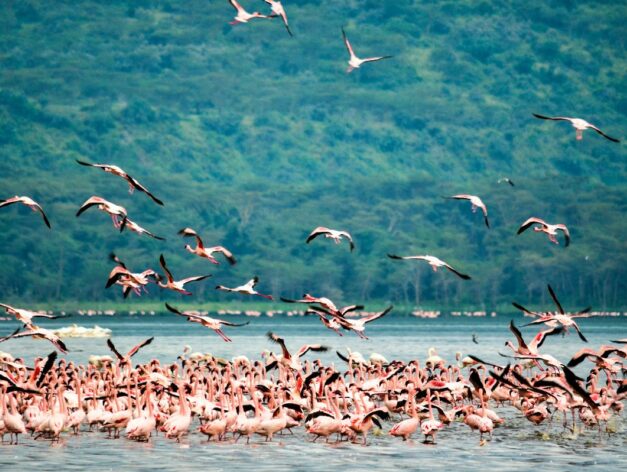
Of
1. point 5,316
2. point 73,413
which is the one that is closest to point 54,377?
point 73,413

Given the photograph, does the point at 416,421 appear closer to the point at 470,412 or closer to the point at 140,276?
the point at 470,412

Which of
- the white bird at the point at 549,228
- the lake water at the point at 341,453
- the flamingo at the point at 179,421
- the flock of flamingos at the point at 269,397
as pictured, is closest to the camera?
the lake water at the point at 341,453

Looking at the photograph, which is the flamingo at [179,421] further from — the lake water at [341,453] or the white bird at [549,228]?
the white bird at [549,228]

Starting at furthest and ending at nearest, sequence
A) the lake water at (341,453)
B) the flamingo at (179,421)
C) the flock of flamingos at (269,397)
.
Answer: the flamingo at (179,421) < the flock of flamingos at (269,397) < the lake water at (341,453)

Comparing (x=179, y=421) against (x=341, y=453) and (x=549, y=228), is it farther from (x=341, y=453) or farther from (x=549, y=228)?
(x=549, y=228)

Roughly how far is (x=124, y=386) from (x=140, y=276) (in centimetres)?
Result: 511

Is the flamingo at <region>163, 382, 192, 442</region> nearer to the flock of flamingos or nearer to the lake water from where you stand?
the flock of flamingos

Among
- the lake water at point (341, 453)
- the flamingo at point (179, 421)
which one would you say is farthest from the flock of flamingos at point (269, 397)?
the lake water at point (341, 453)

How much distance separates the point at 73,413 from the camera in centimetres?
3209

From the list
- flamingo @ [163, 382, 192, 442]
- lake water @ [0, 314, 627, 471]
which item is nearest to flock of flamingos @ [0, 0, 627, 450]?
flamingo @ [163, 382, 192, 442]

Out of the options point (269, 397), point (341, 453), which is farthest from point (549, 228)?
point (269, 397)

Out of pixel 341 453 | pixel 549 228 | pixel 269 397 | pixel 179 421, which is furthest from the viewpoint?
pixel 269 397

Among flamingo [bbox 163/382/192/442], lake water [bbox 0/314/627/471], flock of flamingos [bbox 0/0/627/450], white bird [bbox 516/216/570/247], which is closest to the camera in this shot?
lake water [bbox 0/314/627/471]

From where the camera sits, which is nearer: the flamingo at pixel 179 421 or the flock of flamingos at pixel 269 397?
the flock of flamingos at pixel 269 397
